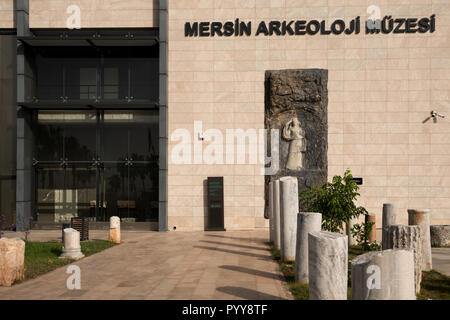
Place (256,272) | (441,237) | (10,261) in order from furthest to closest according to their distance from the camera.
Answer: (441,237), (256,272), (10,261)

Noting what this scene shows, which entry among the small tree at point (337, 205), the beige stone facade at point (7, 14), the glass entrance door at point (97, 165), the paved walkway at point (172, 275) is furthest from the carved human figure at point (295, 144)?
the beige stone facade at point (7, 14)

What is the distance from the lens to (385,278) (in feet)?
19.3

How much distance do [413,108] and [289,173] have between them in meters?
7.03

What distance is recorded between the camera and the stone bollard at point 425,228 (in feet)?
37.3

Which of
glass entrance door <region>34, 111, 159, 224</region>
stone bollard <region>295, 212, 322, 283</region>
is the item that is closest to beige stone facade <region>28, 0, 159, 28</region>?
glass entrance door <region>34, 111, 159, 224</region>

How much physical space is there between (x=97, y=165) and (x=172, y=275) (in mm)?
12607

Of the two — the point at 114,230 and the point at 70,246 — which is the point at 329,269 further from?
the point at 114,230

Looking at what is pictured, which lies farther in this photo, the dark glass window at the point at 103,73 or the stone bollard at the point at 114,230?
the dark glass window at the point at 103,73

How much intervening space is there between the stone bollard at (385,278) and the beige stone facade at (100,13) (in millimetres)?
18800

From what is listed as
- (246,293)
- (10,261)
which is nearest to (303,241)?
(246,293)

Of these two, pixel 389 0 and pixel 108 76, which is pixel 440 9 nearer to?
pixel 389 0

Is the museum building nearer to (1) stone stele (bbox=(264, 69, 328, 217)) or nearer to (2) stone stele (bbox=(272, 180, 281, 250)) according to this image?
(1) stone stele (bbox=(264, 69, 328, 217))

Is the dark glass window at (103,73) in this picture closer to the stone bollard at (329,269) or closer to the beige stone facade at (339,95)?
the beige stone facade at (339,95)

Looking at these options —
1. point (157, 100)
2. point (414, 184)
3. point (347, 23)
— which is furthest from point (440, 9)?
point (157, 100)
